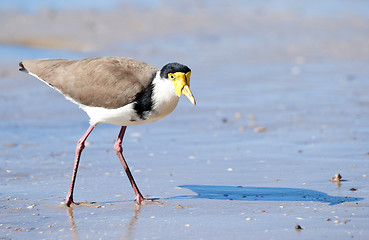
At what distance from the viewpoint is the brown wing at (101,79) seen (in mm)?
6214

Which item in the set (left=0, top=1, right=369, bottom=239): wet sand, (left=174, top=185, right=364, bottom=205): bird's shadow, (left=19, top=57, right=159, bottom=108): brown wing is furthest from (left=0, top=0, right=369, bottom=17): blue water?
(left=174, top=185, right=364, bottom=205): bird's shadow

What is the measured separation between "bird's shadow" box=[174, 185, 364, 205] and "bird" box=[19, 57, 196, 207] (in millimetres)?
667

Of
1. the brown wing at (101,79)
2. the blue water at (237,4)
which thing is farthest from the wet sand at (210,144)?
the blue water at (237,4)

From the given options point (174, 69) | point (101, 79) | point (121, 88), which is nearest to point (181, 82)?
point (174, 69)

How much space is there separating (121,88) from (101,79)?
299mm

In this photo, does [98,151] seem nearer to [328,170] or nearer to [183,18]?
[328,170]

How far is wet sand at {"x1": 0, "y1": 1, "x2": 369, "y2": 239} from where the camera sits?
561 cm

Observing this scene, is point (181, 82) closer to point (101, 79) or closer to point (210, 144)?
point (101, 79)

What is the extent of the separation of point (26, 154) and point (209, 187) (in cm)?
234

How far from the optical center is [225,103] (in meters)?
10.4

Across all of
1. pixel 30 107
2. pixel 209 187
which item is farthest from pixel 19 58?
pixel 209 187

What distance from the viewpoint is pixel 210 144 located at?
8336 mm

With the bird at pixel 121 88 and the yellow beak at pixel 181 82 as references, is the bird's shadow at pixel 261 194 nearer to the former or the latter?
the bird at pixel 121 88

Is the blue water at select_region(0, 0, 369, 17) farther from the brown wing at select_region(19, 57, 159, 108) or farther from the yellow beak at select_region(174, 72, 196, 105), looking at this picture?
the yellow beak at select_region(174, 72, 196, 105)
